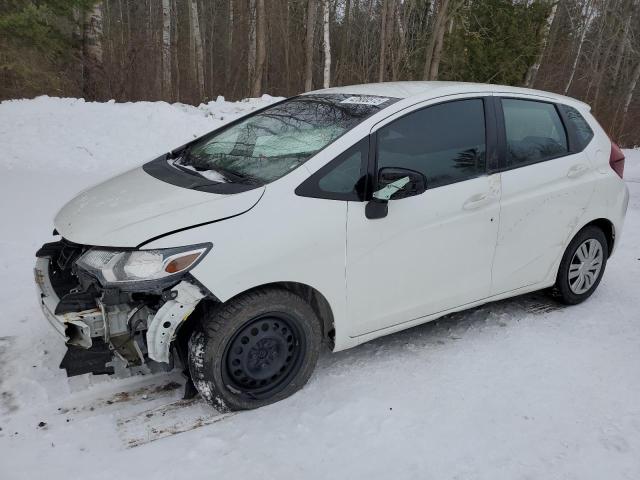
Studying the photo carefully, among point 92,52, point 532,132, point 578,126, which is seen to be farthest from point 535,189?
point 92,52

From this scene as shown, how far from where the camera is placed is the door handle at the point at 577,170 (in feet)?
13.3

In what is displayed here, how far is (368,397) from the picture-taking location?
3205 mm

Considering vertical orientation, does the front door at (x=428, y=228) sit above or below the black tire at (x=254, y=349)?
above

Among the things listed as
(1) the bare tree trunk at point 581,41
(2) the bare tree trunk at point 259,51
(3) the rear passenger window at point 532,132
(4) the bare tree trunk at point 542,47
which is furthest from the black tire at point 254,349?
(1) the bare tree trunk at point 581,41

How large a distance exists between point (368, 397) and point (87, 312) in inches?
65.5

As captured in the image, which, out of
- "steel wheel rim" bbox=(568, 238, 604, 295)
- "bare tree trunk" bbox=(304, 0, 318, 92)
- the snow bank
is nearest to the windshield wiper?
"steel wheel rim" bbox=(568, 238, 604, 295)

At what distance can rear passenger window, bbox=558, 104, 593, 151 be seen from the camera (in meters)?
4.21

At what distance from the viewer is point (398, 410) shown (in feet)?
10.1

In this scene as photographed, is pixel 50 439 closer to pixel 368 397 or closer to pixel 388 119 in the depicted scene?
pixel 368 397

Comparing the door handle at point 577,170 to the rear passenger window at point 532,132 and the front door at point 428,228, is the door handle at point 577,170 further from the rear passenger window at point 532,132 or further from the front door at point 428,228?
the front door at point 428,228

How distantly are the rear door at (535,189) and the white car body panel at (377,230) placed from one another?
0.01m

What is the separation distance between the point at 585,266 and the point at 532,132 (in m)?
1.30

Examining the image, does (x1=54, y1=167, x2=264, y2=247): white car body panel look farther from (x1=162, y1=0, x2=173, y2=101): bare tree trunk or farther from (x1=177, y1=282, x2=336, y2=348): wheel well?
(x1=162, y1=0, x2=173, y2=101): bare tree trunk

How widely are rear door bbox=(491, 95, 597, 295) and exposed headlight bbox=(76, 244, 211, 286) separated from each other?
85.0 inches
